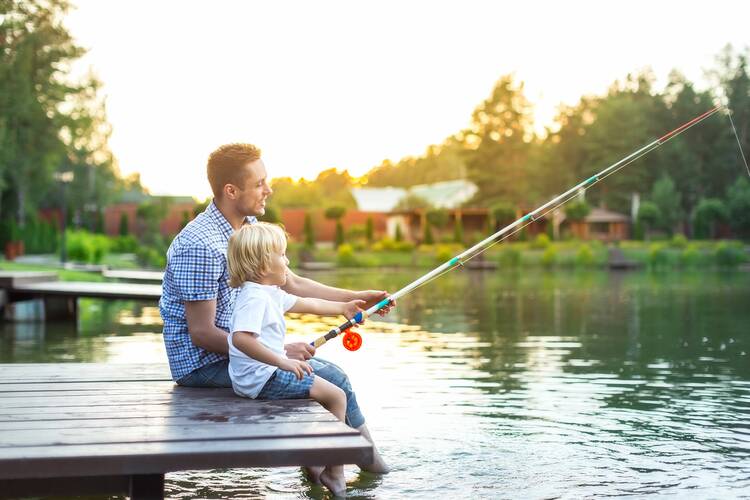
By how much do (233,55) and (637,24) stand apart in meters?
20.5

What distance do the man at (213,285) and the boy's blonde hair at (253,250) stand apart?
9.9 inches

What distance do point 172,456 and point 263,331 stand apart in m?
0.96

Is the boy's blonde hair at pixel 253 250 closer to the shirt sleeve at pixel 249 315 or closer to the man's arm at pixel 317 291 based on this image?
the shirt sleeve at pixel 249 315

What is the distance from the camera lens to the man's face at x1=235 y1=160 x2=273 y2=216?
4.43m

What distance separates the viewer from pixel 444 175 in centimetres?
10406

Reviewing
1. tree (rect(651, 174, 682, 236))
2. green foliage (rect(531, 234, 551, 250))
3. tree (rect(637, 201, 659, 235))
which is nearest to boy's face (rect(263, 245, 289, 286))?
green foliage (rect(531, 234, 551, 250))

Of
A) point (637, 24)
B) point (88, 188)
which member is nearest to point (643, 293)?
point (637, 24)

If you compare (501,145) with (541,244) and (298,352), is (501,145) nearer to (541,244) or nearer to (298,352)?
(541,244)

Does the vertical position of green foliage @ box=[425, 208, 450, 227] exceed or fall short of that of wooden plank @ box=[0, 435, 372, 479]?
it exceeds it

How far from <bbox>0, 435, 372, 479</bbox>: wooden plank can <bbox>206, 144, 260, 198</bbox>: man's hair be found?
4.60 ft

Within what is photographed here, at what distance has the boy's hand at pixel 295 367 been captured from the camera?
4023 mm

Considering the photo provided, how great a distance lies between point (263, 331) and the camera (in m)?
4.11

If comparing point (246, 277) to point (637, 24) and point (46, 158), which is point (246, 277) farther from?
point (637, 24)

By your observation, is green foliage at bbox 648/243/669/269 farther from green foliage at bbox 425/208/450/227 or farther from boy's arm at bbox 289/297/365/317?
boy's arm at bbox 289/297/365/317
